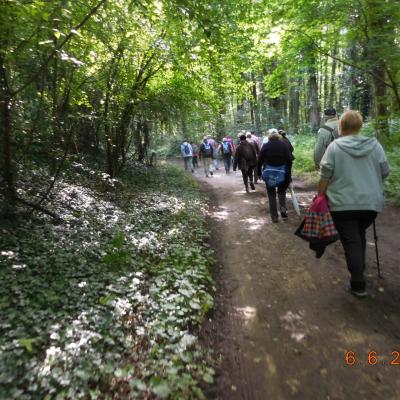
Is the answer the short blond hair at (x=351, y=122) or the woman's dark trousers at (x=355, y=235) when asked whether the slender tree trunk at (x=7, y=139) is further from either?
the woman's dark trousers at (x=355, y=235)

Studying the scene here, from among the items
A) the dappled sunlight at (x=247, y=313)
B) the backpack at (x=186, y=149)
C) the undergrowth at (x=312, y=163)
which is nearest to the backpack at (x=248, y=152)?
the undergrowth at (x=312, y=163)

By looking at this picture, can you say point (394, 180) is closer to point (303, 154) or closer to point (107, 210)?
point (107, 210)

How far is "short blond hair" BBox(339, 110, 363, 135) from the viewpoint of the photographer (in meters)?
4.09

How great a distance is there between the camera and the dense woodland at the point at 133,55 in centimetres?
475

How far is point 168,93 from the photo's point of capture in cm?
1298

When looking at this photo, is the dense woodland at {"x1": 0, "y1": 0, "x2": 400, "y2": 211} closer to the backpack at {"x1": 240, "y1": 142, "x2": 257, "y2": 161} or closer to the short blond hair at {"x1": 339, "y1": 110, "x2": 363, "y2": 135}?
the short blond hair at {"x1": 339, "y1": 110, "x2": 363, "y2": 135}

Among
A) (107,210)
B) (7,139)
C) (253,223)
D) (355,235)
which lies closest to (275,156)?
(253,223)

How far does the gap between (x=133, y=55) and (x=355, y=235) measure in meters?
8.42

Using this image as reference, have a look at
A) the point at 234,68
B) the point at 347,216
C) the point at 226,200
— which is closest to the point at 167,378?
the point at 347,216

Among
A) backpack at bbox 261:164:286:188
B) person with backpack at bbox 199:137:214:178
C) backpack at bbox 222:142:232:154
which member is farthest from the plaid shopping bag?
backpack at bbox 222:142:232:154

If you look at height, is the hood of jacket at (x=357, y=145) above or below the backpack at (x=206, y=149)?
above

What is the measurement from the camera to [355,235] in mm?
4047

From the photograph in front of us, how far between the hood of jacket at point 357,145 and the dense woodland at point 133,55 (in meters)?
2.34

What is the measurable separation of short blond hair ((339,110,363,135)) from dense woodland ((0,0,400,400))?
2196 mm
